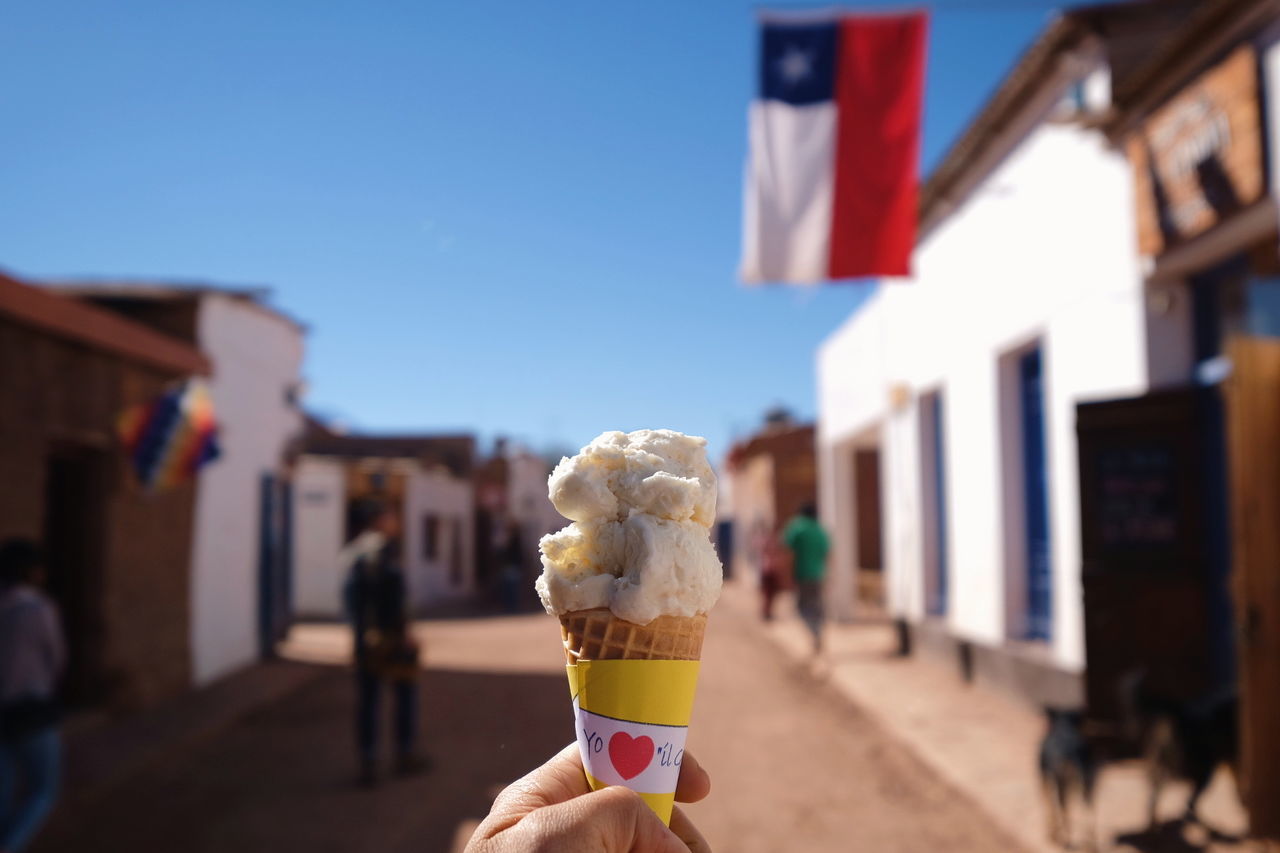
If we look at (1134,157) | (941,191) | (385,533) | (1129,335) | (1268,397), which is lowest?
(385,533)

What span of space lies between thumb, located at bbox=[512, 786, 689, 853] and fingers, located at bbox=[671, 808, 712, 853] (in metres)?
0.20

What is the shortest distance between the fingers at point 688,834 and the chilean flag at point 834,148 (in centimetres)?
709

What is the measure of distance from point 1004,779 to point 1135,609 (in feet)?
5.43

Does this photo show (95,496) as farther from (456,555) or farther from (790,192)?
(456,555)

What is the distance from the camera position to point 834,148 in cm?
870

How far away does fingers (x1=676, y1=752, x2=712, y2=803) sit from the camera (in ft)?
6.46

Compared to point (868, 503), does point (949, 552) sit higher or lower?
lower

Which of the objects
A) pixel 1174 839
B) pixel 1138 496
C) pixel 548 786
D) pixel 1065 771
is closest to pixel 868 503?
pixel 1138 496

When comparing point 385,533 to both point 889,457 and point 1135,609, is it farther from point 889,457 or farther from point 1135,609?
point 889,457

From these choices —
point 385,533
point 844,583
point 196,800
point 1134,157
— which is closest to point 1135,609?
point 1134,157

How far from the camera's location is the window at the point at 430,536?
27694 millimetres

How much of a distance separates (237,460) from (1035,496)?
31.5 feet

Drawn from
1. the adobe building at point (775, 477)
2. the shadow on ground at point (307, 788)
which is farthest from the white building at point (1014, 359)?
the adobe building at point (775, 477)

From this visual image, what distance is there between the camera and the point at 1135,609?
24.6ft
